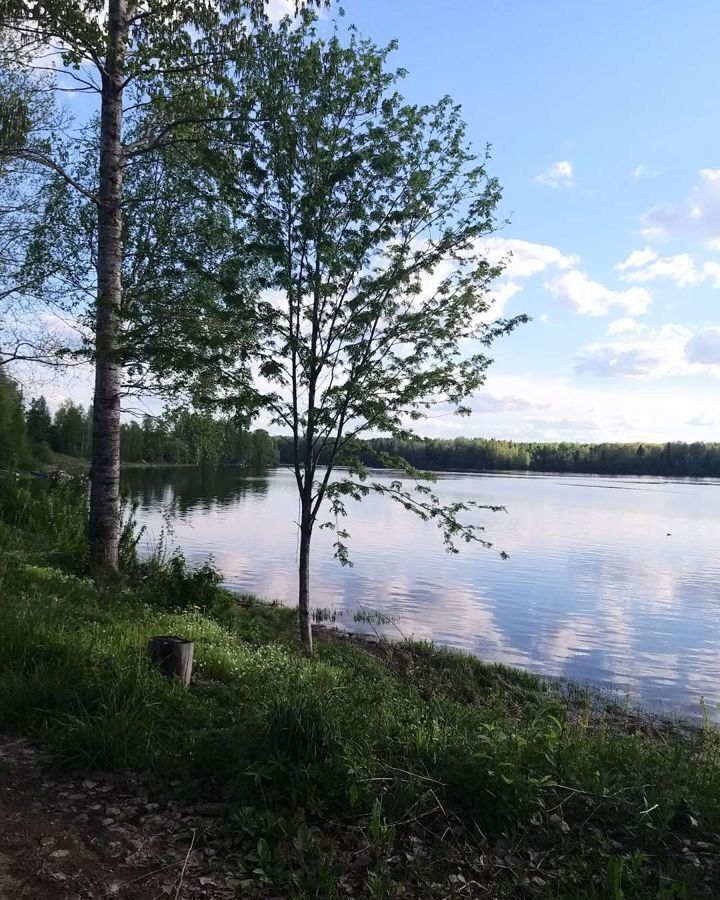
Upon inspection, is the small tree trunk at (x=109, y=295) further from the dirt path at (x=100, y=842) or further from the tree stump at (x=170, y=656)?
the dirt path at (x=100, y=842)

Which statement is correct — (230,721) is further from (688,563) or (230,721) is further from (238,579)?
(688,563)

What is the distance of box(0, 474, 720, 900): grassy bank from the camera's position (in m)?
3.46

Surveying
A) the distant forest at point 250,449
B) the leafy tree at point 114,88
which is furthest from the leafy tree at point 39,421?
the leafy tree at point 114,88

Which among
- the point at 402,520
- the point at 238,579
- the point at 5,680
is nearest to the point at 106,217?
the point at 5,680

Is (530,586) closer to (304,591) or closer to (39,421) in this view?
(304,591)

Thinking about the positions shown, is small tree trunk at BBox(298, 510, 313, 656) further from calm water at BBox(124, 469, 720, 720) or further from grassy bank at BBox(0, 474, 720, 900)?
calm water at BBox(124, 469, 720, 720)

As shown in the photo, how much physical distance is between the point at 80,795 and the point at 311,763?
1401 mm

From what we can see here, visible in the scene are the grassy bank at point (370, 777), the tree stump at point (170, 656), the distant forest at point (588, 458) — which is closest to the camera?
the grassy bank at point (370, 777)

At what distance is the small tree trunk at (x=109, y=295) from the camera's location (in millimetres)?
10133

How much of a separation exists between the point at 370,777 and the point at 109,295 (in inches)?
338

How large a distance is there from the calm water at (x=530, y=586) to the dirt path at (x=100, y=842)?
10.8 metres

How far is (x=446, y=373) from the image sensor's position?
9.59 metres

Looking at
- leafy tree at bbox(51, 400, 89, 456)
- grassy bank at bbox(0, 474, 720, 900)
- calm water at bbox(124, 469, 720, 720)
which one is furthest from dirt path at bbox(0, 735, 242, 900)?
leafy tree at bbox(51, 400, 89, 456)

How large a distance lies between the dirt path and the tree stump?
49.5 inches
